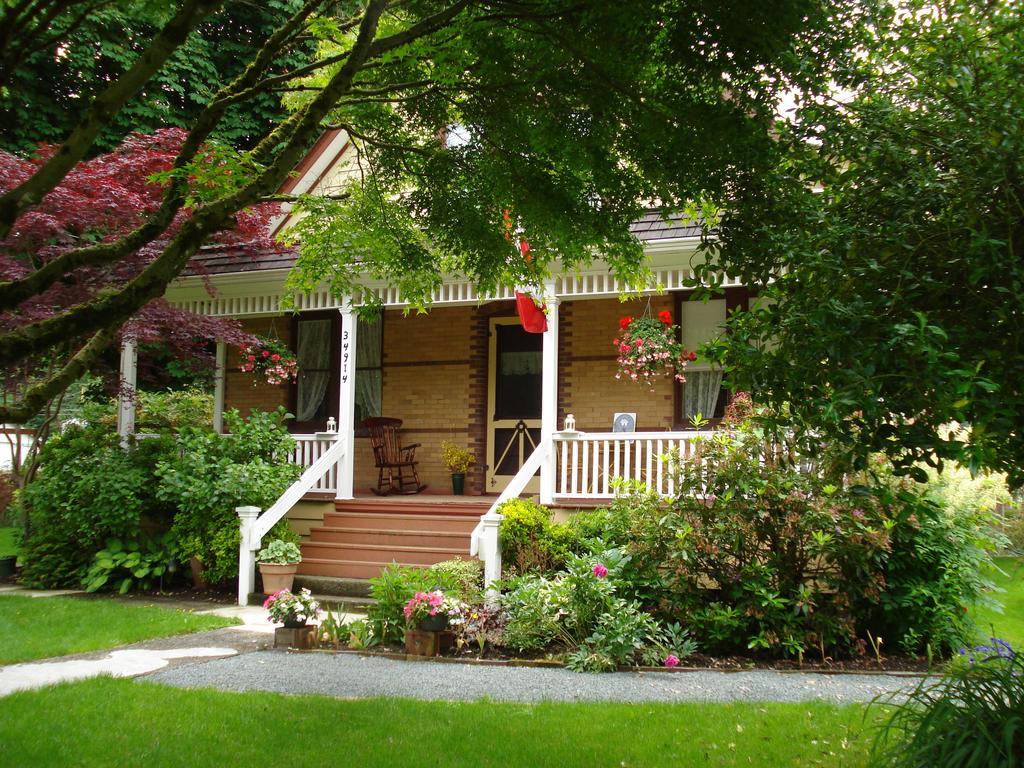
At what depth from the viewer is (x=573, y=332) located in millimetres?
13273

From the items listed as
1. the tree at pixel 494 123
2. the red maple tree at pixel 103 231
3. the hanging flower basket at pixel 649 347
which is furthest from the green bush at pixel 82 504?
the tree at pixel 494 123

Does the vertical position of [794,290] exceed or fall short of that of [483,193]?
it falls short

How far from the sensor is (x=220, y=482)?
10.9 m

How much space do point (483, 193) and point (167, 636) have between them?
17.1 ft

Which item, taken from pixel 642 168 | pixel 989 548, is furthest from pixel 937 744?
pixel 989 548

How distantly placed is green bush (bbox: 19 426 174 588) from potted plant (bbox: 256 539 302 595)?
6.99 ft

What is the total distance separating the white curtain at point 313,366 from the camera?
14922mm

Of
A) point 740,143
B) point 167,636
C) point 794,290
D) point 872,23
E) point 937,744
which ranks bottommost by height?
point 167,636

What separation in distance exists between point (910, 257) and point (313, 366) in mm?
12623

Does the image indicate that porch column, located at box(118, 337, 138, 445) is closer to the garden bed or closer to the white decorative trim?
the white decorative trim

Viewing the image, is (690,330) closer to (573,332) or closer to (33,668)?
(573,332)

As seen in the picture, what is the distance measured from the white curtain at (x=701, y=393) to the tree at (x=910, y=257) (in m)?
8.29

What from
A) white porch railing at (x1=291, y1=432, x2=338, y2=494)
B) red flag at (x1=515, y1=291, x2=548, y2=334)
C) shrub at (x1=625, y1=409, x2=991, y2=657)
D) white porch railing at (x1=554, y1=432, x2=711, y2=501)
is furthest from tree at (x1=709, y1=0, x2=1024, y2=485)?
white porch railing at (x1=291, y1=432, x2=338, y2=494)

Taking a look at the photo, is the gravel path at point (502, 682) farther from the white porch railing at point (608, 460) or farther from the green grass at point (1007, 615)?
the white porch railing at point (608, 460)
